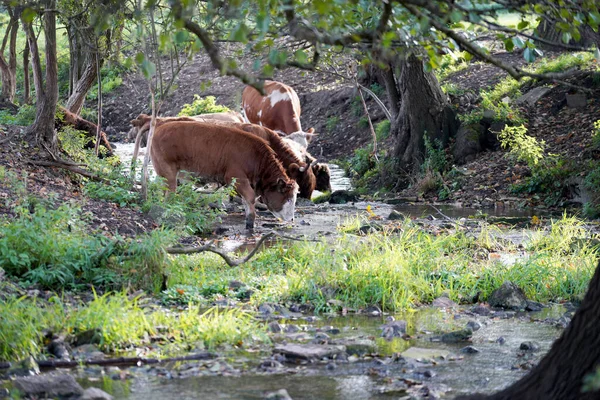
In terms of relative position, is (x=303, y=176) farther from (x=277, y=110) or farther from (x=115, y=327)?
(x=115, y=327)

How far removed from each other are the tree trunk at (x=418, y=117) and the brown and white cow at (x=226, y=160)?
5.12 meters

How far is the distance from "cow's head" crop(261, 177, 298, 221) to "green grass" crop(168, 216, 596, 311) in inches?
145

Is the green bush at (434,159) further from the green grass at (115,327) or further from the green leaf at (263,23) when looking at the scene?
→ the green leaf at (263,23)

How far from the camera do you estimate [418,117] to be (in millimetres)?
18156

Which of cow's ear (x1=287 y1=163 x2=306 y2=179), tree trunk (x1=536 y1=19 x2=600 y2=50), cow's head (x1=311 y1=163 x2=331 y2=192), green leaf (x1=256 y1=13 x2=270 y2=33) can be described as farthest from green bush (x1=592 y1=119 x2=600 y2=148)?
green leaf (x1=256 y1=13 x2=270 y2=33)

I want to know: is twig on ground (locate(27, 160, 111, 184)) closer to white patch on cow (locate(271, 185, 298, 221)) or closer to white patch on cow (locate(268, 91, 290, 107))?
white patch on cow (locate(271, 185, 298, 221))

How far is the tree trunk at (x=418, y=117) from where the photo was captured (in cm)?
1789

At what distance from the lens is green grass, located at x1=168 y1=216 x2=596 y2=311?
27.1ft

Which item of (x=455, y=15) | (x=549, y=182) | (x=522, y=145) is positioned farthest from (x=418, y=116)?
(x=455, y=15)

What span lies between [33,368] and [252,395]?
1.49 m

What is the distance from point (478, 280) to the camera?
874cm

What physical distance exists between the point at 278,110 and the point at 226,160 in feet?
24.4

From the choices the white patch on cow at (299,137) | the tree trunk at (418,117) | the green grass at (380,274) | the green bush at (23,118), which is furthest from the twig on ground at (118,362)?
the white patch on cow at (299,137)

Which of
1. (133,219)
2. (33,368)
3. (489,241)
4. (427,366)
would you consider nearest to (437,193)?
(489,241)
